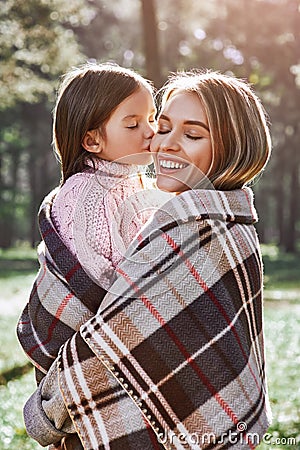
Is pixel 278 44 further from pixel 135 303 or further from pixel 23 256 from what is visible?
pixel 23 256

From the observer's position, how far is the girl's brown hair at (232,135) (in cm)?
264

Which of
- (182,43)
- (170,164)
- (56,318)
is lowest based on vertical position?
(182,43)

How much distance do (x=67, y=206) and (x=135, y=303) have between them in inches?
22.8

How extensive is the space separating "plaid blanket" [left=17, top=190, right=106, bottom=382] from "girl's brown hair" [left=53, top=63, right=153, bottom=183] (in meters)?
0.28

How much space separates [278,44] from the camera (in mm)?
15875

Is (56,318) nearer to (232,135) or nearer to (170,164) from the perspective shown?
(170,164)

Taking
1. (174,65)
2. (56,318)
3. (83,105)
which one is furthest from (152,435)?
(174,65)

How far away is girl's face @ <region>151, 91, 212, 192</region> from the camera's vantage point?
271 cm

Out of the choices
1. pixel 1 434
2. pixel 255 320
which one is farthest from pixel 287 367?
pixel 255 320

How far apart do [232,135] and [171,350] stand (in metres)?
0.75

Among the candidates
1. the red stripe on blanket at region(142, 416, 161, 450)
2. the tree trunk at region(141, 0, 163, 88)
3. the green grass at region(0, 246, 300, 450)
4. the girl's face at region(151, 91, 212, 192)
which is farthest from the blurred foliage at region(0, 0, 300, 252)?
the red stripe on blanket at region(142, 416, 161, 450)

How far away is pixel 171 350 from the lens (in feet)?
8.10

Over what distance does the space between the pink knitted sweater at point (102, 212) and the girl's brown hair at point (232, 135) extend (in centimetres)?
36

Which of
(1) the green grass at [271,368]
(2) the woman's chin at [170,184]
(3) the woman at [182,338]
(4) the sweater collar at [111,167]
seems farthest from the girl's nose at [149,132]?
(1) the green grass at [271,368]
